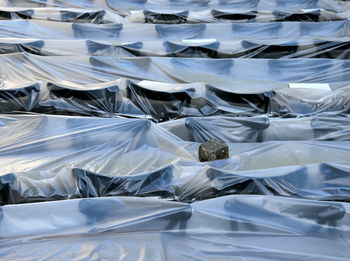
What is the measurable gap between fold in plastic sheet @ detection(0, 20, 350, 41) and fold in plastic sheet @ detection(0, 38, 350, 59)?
→ 66 centimetres

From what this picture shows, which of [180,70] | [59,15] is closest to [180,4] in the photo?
[59,15]

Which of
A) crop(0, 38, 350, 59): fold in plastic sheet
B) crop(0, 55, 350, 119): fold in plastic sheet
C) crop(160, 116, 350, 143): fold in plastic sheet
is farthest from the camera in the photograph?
crop(0, 38, 350, 59): fold in plastic sheet

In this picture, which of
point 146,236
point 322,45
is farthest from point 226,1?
point 146,236

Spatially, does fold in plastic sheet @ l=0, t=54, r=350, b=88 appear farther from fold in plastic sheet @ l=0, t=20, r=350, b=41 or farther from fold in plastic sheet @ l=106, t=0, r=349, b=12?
fold in plastic sheet @ l=106, t=0, r=349, b=12

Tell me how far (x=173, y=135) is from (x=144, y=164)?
1.45 feet

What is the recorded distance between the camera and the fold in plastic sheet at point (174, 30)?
688cm

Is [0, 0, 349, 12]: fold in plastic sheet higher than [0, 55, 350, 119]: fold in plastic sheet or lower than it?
higher

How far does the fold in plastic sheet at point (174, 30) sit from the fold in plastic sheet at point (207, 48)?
2.17 ft

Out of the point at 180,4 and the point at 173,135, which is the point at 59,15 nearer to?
the point at 180,4

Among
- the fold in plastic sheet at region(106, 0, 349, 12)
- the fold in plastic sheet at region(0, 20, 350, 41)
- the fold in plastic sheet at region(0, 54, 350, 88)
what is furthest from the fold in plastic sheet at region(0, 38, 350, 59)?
the fold in plastic sheet at region(106, 0, 349, 12)

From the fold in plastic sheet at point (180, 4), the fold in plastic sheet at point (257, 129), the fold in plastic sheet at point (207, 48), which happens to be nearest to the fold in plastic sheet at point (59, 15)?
the fold in plastic sheet at point (180, 4)

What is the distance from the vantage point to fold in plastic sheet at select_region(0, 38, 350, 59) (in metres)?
6.18

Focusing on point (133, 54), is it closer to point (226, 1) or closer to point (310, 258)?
point (226, 1)

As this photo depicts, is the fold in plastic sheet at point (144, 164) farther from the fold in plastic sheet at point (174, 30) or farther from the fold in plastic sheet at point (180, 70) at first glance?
the fold in plastic sheet at point (174, 30)
